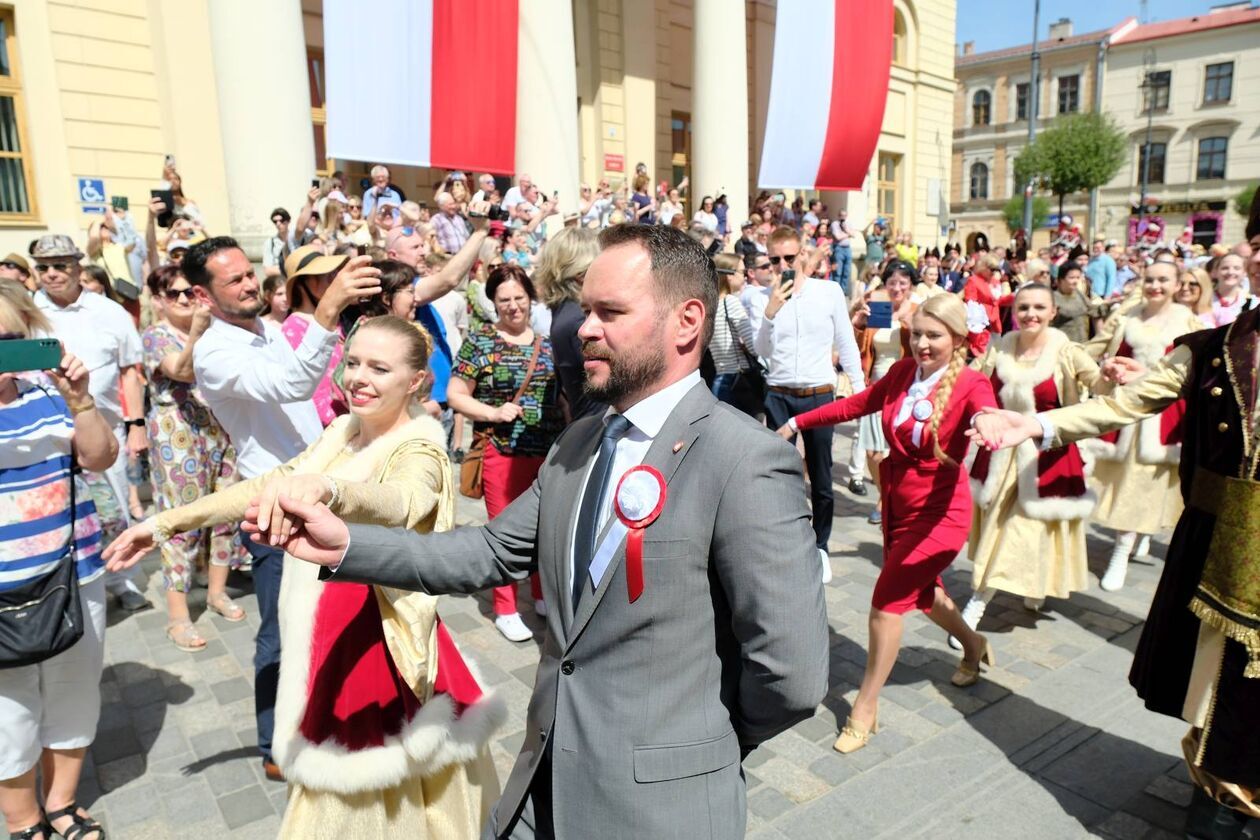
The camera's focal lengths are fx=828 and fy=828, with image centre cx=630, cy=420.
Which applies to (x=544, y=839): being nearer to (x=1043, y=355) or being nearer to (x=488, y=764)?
(x=488, y=764)

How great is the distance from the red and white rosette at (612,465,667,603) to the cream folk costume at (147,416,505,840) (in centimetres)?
88

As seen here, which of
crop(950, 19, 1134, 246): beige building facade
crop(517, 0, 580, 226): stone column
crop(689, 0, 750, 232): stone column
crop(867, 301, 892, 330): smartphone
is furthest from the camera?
crop(950, 19, 1134, 246): beige building facade

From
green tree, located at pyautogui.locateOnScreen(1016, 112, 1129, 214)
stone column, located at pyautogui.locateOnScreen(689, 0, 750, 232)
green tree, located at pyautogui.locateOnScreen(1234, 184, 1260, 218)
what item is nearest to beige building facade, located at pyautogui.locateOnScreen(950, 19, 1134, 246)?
green tree, located at pyautogui.locateOnScreen(1016, 112, 1129, 214)

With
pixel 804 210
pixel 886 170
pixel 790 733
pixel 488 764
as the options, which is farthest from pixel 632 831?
pixel 886 170

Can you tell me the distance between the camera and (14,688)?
9.18 feet

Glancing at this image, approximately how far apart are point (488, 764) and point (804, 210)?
18238mm

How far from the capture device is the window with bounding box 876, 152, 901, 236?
89.0 feet

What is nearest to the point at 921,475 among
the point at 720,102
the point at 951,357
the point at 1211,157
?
the point at 951,357

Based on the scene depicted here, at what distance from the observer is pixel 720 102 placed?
601 inches

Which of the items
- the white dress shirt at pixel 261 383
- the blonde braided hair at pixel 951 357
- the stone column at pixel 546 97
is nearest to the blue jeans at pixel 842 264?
the stone column at pixel 546 97

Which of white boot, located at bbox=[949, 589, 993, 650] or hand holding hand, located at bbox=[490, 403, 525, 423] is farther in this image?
white boot, located at bbox=[949, 589, 993, 650]

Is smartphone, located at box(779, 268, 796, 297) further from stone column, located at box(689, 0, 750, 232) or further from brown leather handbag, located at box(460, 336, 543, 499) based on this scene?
stone column, located at box(689, 0, 750, 232)

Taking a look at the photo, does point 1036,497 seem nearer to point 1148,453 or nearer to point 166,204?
point 1148,453

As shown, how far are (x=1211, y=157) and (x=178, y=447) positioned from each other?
6390cm
